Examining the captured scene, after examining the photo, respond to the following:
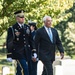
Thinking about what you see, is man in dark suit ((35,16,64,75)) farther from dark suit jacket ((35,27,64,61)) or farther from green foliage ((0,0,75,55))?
green foliage ((0,0,75,55))

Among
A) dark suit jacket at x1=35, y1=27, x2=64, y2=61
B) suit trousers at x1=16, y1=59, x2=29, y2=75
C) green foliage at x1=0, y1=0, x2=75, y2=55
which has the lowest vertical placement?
suit trousers at x1=16, y1=59, x2=29, y2=75

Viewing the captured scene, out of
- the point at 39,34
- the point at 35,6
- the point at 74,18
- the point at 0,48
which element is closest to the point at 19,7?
the point at 35,6

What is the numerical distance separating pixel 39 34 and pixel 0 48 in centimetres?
5929

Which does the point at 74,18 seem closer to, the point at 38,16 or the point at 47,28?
the point at 38,16

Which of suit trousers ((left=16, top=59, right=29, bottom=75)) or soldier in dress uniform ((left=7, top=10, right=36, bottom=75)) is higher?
soldier in dress uniform ((left=7, top=10, right=36, bottom=75))

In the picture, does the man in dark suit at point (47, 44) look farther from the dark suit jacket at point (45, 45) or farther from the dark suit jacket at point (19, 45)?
the dark suit jacket at point (19, 45)

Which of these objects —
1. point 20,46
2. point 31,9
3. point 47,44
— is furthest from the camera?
point 31,9

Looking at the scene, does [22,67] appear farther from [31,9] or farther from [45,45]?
[31,9]

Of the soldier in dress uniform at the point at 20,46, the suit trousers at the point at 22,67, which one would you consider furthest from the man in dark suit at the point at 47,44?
the suit trousers at the point at 22,67

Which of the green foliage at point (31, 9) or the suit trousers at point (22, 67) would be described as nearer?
the suit trousers at point (22, 67)

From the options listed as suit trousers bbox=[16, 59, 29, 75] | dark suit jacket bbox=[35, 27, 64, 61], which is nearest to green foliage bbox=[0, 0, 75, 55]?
dark suit jacket bbox=[35, 27, 64, 61]

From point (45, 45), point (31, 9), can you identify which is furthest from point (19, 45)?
point (31, 9)

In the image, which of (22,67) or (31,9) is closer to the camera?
(22,67)

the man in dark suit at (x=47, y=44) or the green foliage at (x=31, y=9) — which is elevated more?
the green foliage at (x=31, y=9)
